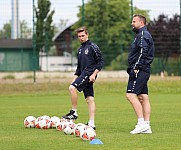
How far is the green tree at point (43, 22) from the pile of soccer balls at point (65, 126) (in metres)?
20.8

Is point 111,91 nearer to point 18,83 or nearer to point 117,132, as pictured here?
point 18,83

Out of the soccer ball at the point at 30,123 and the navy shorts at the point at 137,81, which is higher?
the navy shorts at the point at 137,81

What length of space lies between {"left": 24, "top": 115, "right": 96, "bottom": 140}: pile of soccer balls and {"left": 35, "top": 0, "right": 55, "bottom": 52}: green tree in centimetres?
2084

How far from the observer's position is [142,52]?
36.7 feet

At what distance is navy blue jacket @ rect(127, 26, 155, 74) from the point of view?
1121cm

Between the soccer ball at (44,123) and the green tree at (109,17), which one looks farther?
the green tree at (109,17)

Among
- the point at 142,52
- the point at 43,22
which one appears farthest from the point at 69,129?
the point at 43,22

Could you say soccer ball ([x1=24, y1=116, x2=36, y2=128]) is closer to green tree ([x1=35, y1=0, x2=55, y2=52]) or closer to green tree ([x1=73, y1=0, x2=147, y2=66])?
green tree ([x1=35, y1=0, x2=55, y2=52])

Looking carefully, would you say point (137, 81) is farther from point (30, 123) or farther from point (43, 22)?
point (43, 22)

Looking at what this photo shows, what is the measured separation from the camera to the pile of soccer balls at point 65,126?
401 inches

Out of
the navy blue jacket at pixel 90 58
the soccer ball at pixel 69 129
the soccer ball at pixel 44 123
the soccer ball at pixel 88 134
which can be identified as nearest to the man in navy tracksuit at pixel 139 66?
the navy blue jacket at pixel 90 58

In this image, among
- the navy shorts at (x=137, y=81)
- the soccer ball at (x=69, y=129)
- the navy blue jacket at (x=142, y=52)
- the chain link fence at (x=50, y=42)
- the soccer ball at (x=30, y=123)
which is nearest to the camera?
the soccer ball at (x=69, y=129)

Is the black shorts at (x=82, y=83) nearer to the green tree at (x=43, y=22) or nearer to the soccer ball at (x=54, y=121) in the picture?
the soccer ball at (x=54, y=121)

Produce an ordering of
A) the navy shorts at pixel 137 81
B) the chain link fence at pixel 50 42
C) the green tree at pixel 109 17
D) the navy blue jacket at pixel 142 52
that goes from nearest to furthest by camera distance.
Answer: the navy blue jacket at pixel 142 52 < the navy shorts at pixel 137 81 < the chain link fence at pixel 50 42 < the green tree at pixel 109 17
